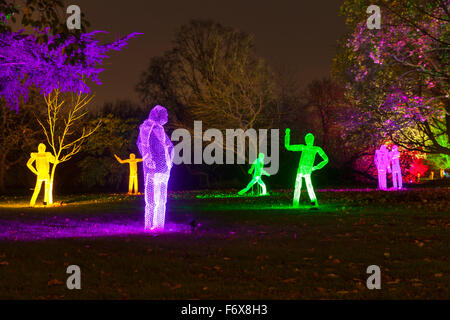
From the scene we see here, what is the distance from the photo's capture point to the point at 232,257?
973cm

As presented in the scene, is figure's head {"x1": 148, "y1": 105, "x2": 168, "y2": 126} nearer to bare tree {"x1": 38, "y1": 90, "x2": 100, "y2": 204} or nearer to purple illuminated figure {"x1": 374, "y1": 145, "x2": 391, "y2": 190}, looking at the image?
bare tree {"x1": 38, "y1": 90, "x2": 100, "y2": 204}

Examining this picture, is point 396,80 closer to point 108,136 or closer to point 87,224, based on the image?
point 87,224

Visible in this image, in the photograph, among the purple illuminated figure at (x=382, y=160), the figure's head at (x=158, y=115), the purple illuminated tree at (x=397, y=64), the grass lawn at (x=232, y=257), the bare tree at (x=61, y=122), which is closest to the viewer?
the grass lawn at (x=232, y=257)

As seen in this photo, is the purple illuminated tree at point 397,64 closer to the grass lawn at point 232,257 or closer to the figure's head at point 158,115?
the grass lawn at point 232,257

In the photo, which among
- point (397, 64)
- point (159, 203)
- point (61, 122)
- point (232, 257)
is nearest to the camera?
point (232, 257)

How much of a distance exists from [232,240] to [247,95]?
2685cm

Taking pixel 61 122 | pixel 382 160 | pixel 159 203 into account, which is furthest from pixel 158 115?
pixel 61 122

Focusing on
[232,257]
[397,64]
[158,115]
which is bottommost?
[232,257]

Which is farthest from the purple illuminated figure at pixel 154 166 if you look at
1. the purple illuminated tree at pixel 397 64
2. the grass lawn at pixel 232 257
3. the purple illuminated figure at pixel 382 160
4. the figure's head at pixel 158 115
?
the purple illuminated figure at pixel 382 160

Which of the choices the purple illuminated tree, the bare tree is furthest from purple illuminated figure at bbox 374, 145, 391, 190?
the bare tree

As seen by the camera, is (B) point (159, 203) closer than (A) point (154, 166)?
No

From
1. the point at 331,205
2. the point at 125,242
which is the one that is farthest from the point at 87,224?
the point at 331,205

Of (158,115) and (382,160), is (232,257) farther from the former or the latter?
(382,160)

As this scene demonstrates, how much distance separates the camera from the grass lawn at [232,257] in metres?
7.18
